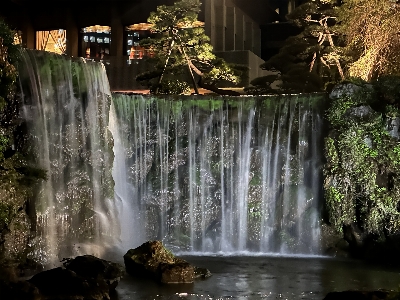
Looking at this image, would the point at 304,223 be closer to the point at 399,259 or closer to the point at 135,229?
the point at 399,259

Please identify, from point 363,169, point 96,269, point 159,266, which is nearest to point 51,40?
point 363,169

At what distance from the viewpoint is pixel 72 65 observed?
1909cm

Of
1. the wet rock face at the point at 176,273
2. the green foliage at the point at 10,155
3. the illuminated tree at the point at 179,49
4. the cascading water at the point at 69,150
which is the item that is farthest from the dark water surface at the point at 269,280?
the illuminated tree at the point at 179,49

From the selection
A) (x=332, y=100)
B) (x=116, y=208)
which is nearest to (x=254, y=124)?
(x=332, y=100)

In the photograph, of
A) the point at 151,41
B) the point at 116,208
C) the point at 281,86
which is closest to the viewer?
the point at 116,208

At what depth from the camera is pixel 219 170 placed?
2211 cm

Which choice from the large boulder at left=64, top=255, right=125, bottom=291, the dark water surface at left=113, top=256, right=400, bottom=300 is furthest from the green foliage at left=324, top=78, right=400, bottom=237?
the large boulder at left=64, top=255, right=125, bottom=291

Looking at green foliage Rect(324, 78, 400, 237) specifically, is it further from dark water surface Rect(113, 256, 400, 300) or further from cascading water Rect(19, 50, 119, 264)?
cascading water Rect(19, 50, 119, 264)

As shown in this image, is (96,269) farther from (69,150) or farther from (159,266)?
(69,150)

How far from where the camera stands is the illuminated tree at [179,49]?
25.9 meters

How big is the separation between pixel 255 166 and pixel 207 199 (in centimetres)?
Answer: 204

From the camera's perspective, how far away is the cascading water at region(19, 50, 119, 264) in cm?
1727

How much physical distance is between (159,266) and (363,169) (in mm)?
8510

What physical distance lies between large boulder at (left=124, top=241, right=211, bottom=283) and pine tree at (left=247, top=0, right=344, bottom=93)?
13948mm
